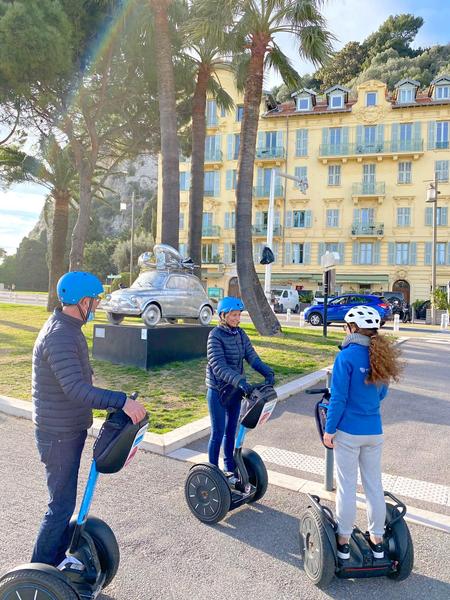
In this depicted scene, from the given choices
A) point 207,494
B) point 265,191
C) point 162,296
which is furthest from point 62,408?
point 265,191

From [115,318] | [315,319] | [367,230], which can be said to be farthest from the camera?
[367,230]

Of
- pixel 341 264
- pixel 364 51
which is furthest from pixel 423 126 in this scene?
pixel 364 51

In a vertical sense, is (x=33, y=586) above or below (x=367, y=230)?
below

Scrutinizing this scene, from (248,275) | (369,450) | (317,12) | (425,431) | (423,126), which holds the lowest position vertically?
(425,431)

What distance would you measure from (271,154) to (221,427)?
40.3 metres

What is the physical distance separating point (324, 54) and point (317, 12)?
1148 mm

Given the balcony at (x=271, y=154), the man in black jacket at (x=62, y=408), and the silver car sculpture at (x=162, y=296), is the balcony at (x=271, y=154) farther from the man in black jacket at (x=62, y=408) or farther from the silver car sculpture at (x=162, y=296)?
the man in black jacket at (x=62, y=408)

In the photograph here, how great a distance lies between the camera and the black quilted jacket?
248 centimetres

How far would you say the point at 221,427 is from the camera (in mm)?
3939

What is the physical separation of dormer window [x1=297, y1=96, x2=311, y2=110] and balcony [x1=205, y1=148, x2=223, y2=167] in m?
7.73

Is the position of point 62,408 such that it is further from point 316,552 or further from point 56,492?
point 316,552

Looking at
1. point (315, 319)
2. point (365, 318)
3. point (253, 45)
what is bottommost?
point (315, 319)

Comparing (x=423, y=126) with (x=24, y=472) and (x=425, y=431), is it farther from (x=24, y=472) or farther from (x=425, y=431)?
(x=24, y=472)

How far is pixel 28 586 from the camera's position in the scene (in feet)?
7.55
